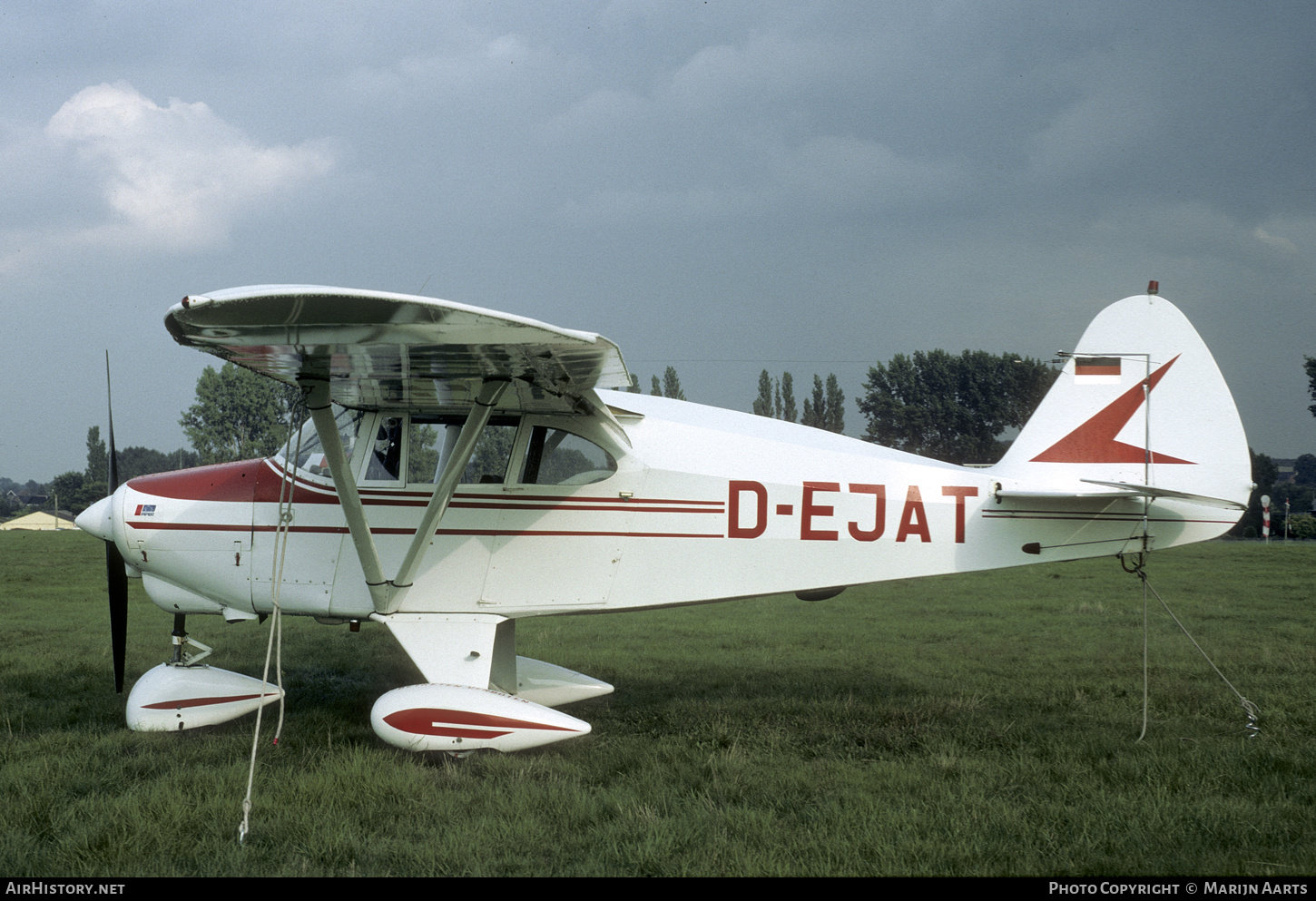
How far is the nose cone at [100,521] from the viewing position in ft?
19.4

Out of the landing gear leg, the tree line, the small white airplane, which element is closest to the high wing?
the small white airplane

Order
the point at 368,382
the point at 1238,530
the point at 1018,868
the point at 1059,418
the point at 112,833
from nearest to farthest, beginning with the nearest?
1. the point at 1018,868
2. the point at 112,833
3. the point at 368,382
4. the point at 1059,418
5. the point at 1238,530

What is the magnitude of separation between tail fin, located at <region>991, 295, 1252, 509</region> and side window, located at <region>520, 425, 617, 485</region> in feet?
9.86

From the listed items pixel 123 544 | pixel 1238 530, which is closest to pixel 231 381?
pixel 123 544

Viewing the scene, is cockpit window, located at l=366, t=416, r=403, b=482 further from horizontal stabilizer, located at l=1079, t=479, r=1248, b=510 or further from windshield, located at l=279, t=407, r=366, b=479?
horizontal stabilizer, located at l=1079, t=479, r=1248, b=510

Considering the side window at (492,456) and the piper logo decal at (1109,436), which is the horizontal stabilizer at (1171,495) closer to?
the piper logo decal at (1109,436)

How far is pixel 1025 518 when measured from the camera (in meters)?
5.82

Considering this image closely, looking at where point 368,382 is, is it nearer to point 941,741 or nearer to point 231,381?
point 941,741

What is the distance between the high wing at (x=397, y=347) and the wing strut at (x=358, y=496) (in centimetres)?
15

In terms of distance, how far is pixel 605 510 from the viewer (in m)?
5.61

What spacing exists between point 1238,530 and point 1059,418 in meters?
50.2

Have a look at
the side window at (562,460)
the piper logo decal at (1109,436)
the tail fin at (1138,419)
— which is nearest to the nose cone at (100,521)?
the side window at (562,460)

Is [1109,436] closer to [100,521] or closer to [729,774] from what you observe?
[729,774]

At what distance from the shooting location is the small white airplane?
18.1ft
